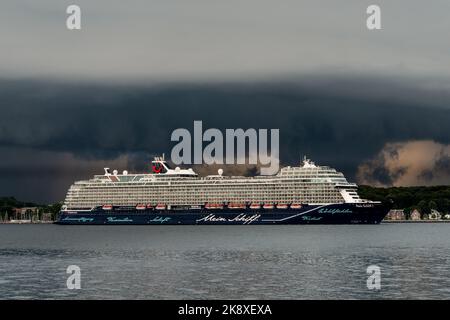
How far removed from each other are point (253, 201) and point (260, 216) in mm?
5136

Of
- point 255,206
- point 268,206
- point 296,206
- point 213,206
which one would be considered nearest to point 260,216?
point 268,206

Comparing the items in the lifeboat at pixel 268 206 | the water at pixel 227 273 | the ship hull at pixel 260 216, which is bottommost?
the water at pixel 227 273

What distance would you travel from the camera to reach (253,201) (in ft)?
599

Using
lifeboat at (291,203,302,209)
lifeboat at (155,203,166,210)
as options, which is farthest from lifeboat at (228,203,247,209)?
lifeboat at (155,203,166,210)

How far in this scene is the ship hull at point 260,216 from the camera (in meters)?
172

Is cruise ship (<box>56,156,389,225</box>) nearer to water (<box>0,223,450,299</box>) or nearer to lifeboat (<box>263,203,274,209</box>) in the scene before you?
lifeboat (<box>263,203,274,209</box>)

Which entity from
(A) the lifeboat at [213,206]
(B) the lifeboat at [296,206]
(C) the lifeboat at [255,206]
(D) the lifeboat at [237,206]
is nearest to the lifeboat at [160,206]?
(A) the lifeboat at [213,206]

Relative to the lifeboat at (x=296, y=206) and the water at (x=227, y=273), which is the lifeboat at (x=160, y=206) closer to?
the lifeboat at (x=296, y=206)

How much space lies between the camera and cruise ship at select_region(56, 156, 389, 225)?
173250mm
